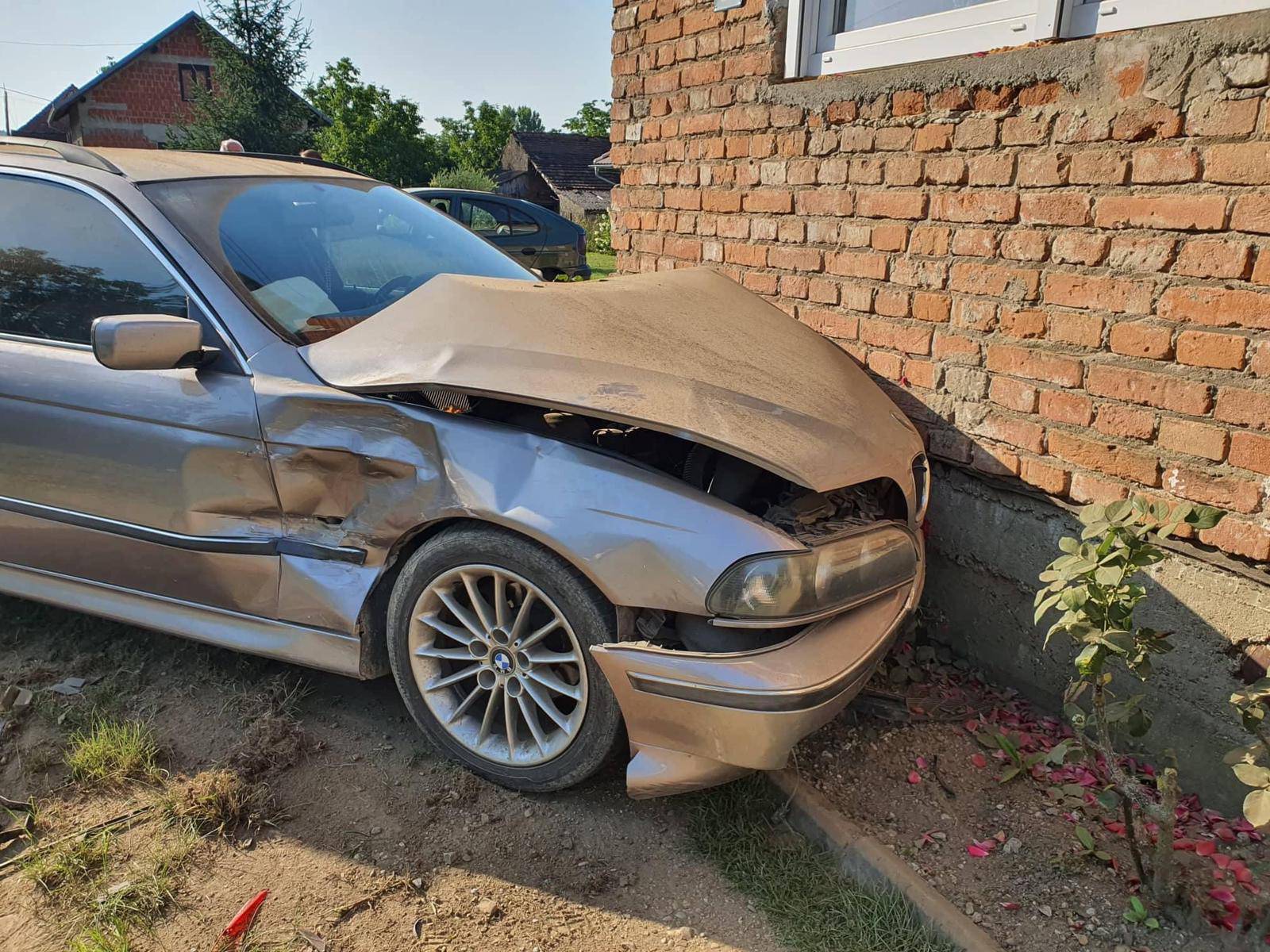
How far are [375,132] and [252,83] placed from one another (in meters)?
7.66

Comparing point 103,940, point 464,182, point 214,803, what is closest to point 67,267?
point 214,803

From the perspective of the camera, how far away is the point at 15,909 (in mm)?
2094

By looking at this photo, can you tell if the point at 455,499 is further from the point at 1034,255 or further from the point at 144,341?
the point at 1034,255

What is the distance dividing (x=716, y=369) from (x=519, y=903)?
1.51 meters

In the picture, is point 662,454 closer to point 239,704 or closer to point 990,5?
point 239,704

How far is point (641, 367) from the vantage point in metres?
2.32

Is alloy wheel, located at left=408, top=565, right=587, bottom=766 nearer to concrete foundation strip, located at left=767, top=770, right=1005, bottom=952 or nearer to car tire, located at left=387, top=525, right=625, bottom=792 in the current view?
car tire, located at left=387, top=525, right=625, bottom=792

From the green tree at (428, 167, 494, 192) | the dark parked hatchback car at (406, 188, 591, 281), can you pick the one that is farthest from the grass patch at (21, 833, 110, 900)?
the green tree at (428, 167, 494, 192)

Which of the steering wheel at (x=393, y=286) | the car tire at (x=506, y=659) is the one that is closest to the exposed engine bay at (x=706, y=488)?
the car tire at (x=506, y=659)

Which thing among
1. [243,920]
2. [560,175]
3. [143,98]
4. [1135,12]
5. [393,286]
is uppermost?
[143,98]

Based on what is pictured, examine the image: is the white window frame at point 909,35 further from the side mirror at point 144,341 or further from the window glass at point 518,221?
the window glass at point 518,221

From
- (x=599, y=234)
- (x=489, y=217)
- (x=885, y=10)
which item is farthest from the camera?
(x=599, y=234)

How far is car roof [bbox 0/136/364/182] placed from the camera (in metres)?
2.84

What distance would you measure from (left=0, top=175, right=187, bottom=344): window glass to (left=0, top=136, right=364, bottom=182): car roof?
0.13 m
